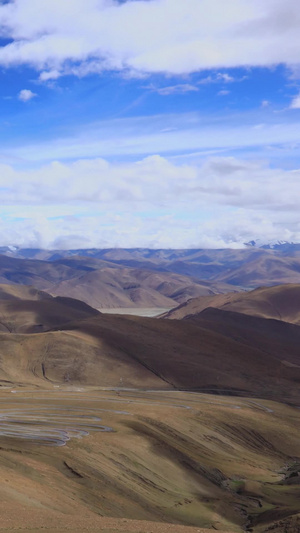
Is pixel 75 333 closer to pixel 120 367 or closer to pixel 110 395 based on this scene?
pixel 120 367

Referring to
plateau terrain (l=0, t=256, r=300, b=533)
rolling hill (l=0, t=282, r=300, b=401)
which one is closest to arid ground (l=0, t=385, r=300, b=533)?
plateau terrain (l=0, t=256, r=300, b=533)

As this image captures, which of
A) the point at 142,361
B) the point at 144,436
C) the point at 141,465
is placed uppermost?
the point at 144,436

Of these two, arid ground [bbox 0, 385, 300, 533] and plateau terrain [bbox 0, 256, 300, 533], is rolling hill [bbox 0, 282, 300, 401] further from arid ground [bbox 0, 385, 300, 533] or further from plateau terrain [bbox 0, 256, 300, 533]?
arid ground [bbox 0, 385, 300, 533]

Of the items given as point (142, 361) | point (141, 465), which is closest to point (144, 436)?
point (141, 465)

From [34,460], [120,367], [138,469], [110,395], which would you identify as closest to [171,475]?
[138,469]

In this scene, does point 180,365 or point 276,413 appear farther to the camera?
point 180,365

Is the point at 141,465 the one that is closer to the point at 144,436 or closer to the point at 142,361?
the point at 144,436

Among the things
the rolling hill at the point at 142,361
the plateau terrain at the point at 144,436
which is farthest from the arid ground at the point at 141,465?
the rolling hill at the point at 142,361

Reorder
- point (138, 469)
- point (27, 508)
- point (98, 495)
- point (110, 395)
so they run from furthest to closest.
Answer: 1. point (110, 395)
2. point (138, 469)
3. point (98, 495)
4. point (27, 508)
